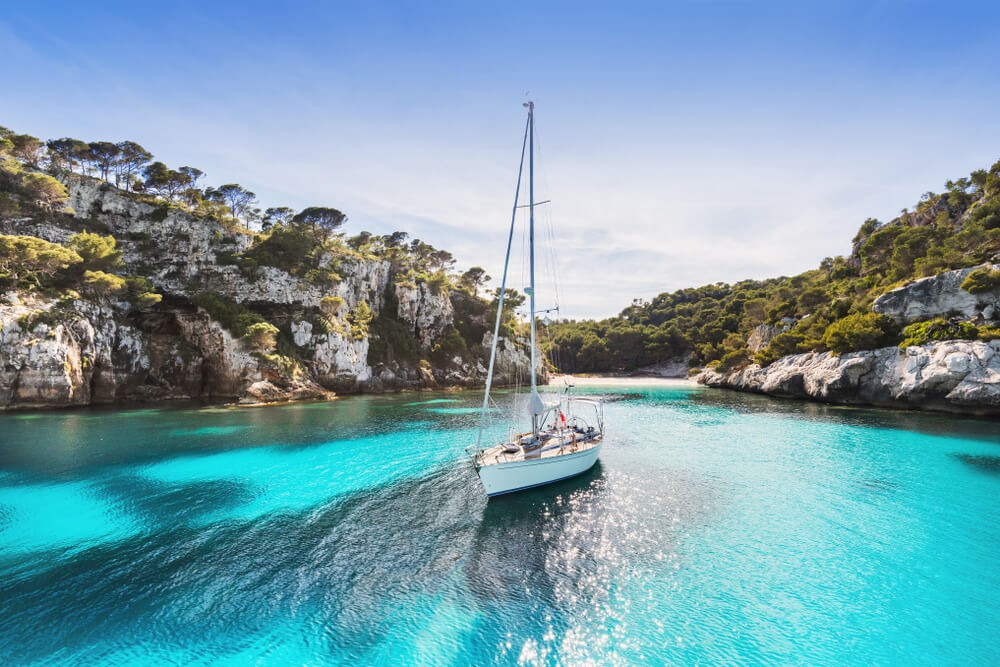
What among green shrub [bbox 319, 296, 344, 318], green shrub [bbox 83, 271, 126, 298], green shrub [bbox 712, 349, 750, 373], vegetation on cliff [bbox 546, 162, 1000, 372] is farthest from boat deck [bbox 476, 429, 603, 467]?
green shrub [bbox 712, 349, 750, 373]

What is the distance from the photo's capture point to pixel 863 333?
4069cm

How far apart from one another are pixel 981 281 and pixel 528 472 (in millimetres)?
47705

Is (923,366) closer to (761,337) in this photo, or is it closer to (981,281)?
(981,281)

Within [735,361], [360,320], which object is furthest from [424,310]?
[735,361]

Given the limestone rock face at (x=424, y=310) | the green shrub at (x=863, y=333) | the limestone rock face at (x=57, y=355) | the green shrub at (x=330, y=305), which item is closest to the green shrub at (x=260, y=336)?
the green shrub at (x=330, y=305)

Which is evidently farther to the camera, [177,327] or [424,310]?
[424,310]

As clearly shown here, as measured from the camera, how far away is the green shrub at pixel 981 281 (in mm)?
35469

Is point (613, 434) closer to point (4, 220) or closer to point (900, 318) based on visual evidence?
point (900, 318)

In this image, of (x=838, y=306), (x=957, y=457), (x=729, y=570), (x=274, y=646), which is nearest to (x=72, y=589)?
(x=274, y=646)

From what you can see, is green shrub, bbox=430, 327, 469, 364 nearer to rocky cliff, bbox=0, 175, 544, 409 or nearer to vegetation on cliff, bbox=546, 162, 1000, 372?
rocky cliff, bbox=0, 175, 544, 409

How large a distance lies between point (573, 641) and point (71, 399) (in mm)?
51228

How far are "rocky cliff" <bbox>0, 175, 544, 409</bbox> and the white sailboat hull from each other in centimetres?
4025

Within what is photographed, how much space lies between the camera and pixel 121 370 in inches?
1750

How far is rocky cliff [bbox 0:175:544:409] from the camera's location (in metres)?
36.1
